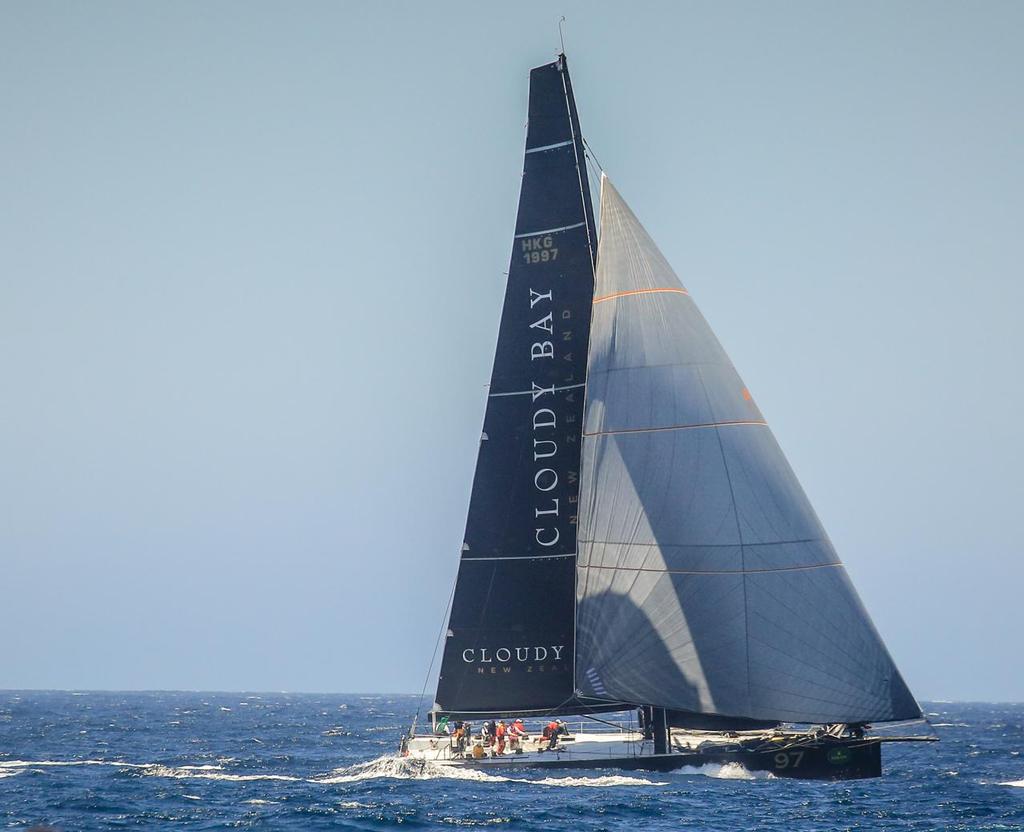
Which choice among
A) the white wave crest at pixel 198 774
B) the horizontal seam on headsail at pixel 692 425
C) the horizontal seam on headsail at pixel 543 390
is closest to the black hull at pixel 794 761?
the horizontal seam on headsail at pixel 692 425

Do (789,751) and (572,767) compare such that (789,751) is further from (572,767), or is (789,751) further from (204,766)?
(204,766)

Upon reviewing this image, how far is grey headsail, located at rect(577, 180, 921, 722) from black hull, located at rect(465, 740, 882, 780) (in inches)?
33.0

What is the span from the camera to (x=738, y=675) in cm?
3622

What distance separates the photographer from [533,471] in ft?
133

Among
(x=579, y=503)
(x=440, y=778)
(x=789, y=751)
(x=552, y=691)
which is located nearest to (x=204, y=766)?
(x=440, y=778)

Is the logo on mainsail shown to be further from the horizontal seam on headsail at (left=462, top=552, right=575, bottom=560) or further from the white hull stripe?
the white hull stripe

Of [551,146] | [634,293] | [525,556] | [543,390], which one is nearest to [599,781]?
[525,556]

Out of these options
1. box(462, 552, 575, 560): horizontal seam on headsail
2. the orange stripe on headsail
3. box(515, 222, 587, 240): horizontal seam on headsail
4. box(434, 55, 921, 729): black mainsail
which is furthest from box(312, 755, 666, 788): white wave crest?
box(515, 222, 587, 240): horizontal seam on headsail

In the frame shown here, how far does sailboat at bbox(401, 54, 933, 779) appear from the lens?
118 ft

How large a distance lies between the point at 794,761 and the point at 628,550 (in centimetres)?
658

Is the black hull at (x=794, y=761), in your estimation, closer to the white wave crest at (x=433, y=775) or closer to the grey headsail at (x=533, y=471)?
the white wave crest at (x=433, y=775)

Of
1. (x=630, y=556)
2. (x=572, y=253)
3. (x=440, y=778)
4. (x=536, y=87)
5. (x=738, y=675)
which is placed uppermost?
(x=536, y=87)

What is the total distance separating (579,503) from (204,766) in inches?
766

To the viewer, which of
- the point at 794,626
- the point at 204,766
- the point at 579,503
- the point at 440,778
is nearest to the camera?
the point at 794,626
